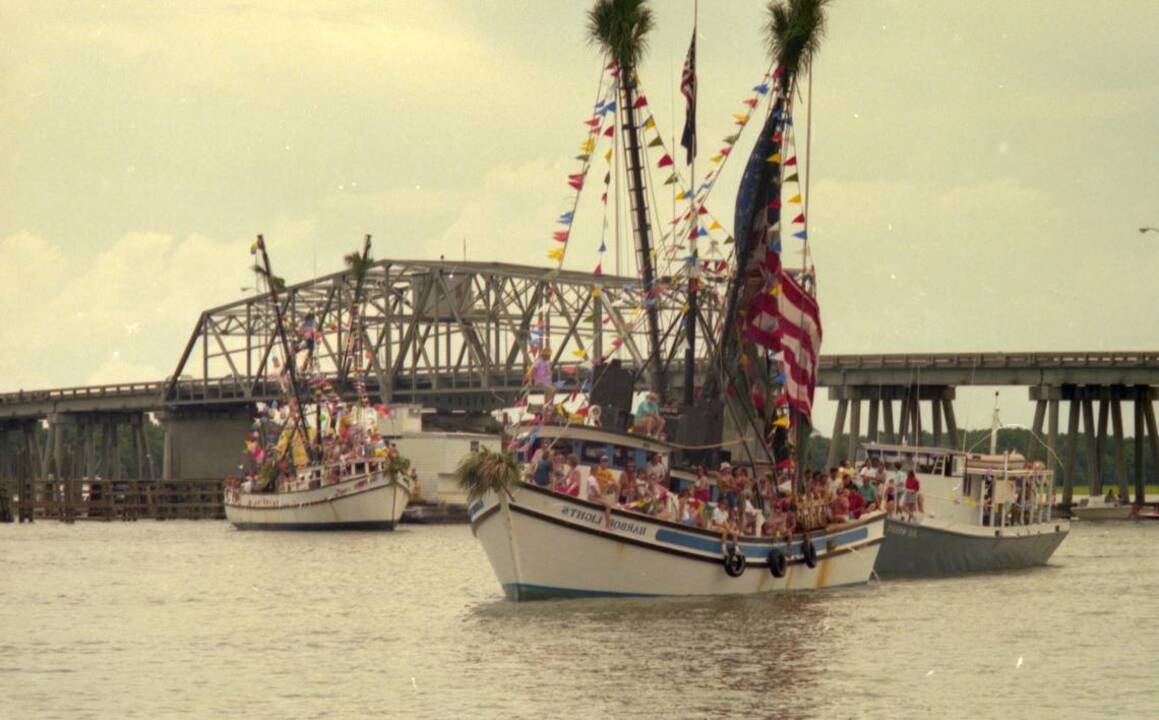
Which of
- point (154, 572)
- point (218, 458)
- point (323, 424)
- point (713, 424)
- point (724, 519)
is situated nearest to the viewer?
point (724, 519)

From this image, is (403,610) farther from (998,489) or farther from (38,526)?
(38,526)

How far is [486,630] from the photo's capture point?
46219 millimetres

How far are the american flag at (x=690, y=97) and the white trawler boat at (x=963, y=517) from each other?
35.7 feet

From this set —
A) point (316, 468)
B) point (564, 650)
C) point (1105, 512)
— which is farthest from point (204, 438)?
point (564, 650)

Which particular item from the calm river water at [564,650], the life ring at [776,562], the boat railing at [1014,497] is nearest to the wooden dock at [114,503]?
the calm river water at [564,650]

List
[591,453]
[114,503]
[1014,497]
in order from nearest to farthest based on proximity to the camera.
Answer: [591,453] → [1014,497] → [114,503]

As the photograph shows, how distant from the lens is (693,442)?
2261 inches

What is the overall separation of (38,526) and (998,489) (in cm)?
7109

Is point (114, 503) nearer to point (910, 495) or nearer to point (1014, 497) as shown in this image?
point (1014, 497)

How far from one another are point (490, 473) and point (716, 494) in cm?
720

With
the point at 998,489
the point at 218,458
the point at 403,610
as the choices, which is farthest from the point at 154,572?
the point at 218,458

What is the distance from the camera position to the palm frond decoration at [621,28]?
68.2 meters

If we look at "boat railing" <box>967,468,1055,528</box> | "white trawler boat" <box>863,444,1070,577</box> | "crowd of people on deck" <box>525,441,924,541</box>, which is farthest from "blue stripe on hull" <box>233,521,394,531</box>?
"crowd of people on deck" <box>525,441,924,541</box>

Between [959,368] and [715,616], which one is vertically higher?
[959,368]
